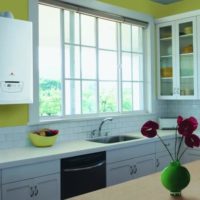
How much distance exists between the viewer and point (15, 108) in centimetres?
305

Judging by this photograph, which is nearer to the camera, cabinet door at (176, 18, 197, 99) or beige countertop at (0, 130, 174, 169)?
beige countertop at (0, 130, 174, 169)

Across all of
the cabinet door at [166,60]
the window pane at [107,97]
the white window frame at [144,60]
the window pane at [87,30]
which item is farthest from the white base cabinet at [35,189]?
the cabinet door at [166,60]

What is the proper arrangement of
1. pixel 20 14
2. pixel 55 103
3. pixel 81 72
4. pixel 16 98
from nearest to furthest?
pixel 16 98, pixel 20 14, pixel 55 103, pixel 81 72

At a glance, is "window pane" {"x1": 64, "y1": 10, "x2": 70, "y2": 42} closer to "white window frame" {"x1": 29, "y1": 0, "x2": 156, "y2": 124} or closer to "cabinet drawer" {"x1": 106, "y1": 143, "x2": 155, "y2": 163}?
"white window frame" {"x1": 29, "y1": 0, "x2": 156, "y2": 124}

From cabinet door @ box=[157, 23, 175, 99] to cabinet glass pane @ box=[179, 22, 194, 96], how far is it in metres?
0.12

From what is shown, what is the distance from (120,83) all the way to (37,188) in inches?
81.0

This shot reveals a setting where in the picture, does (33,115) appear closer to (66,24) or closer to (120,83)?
(66,24)

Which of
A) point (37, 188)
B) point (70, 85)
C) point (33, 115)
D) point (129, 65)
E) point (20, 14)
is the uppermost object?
point (20, 14)

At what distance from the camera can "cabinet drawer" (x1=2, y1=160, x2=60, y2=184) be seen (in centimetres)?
238

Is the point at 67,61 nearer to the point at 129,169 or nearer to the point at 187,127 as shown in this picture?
the point at 129,169

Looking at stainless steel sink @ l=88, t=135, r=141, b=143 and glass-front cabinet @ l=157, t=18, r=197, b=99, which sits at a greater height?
glass-front cabinet @ l=157, t=18, r=197, b=99

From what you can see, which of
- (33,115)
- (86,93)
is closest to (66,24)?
(86,93)

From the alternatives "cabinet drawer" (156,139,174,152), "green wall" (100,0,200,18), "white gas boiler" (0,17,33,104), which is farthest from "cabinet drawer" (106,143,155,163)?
"green wall" (100,0,200,18)

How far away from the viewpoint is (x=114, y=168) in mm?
3176
